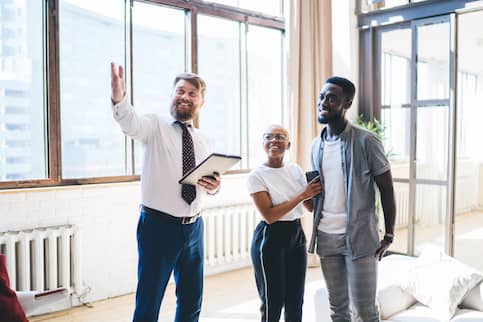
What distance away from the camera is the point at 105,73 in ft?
11.5

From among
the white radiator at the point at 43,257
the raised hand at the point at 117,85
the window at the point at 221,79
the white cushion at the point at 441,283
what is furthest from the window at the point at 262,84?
the raised hand at the point at 117,85

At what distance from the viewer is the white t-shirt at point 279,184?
2.02m

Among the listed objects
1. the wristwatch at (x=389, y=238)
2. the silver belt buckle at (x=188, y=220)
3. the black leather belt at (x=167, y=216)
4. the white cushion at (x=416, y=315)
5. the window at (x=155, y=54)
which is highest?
the window at (x=155, y=54)

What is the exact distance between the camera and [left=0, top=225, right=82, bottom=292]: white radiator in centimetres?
291

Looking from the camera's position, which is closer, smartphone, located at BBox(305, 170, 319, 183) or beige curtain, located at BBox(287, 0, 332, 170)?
smartphone, located at BBox(305, 170, 319, 183)

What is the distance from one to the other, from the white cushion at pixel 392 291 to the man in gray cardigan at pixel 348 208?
42 cm

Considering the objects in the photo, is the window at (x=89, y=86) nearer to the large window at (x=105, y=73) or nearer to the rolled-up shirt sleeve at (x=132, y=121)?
the large window at (x=105, y=73)

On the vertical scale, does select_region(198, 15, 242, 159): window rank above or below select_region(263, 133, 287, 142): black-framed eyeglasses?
above

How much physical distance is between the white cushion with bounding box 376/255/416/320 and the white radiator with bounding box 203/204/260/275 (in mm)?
1702

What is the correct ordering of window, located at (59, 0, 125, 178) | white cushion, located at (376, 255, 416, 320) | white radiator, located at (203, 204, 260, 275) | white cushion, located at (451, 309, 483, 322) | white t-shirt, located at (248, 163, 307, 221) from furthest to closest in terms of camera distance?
white radiator, located at (203, 204, 260, 275) → window, located at (59, 0, 125, 178) → white cushion, located at (376, 255, 416, 320) → white cushion, located at (451, 309, 483, 322) → white t-shirt, located at (248, 163, 307, 221)

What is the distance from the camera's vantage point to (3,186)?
295 cm

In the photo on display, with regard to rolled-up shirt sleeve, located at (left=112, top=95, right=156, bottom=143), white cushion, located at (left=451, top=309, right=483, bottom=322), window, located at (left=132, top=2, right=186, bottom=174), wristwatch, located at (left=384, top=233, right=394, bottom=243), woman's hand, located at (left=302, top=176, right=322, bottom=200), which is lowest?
white cushion, located at (left=451, top=309, right=483, bottom=322)

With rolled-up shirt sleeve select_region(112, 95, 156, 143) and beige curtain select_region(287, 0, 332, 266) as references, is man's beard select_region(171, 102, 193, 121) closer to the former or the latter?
rolled-up shirt sleeve select_region(112, 95, 156, 143)

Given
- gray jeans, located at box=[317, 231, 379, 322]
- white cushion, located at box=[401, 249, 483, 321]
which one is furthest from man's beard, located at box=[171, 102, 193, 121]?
white cushion, located at box=[401, 249, 483, 321]
